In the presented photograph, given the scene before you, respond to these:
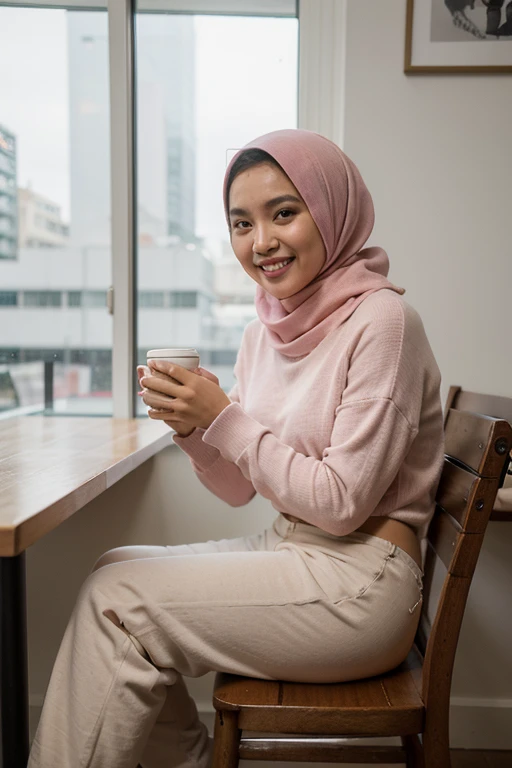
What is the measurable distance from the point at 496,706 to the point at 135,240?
1.56 metres

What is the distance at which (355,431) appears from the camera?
0.99m

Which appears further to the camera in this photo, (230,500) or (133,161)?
(133,161)

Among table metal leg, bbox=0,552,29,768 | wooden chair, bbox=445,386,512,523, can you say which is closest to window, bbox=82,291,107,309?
wooden chair, bbox=445,386,512,523

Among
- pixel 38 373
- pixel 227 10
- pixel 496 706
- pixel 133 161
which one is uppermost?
pixel 227 10

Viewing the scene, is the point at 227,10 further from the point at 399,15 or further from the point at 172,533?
the point at 172,533

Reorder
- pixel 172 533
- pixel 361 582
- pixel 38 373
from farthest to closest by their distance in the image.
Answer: pixel 38 373
pixel 172 533
pixel 361 582

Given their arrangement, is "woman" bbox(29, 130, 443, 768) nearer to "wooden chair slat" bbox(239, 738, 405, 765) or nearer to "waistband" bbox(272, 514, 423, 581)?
"waistband" bbox(272, 514, 423, 581)

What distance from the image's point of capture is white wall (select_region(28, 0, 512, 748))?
166 centimetres

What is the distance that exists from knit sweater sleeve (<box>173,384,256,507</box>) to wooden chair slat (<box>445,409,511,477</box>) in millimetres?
388

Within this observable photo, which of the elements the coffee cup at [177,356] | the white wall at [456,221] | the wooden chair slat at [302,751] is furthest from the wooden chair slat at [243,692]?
the white wall at [456,221]

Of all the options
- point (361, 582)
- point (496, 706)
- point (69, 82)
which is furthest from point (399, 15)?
point (496, 706)

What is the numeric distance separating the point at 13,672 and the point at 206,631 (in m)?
0.26

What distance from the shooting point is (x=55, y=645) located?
1.81 metres

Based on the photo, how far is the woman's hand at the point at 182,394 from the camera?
3.46 ft
